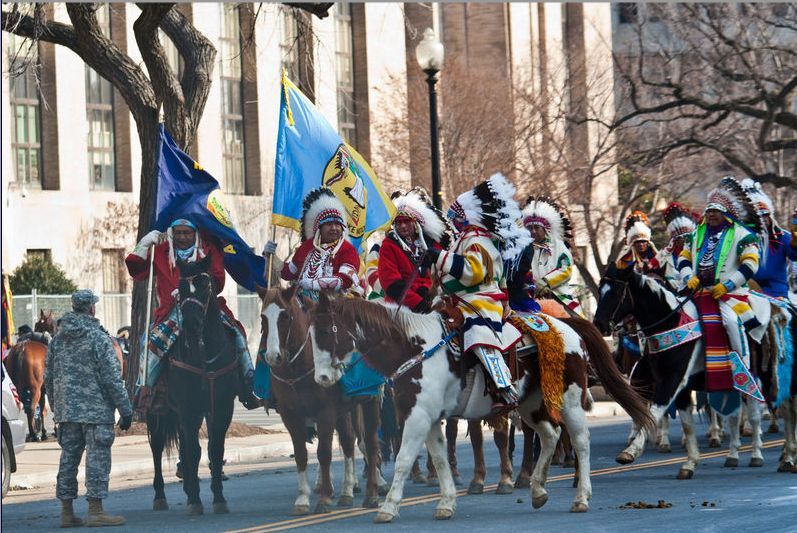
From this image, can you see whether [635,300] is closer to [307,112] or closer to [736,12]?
[307,112]

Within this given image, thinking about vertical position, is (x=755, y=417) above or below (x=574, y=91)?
below

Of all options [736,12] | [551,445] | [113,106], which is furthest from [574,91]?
[551,445]

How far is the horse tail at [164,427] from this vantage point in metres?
Answer: 13.2

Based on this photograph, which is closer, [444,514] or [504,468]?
[444,514]

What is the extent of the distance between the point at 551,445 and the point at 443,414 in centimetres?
111

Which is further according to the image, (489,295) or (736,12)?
(736,12)

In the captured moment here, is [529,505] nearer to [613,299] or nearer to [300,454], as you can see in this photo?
[300,454]

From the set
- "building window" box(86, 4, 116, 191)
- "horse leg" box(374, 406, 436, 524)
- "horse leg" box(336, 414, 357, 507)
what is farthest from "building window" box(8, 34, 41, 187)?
"horse leg" box(374, 406, 436, 524)

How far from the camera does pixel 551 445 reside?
12.6 m

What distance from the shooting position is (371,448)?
1323cm

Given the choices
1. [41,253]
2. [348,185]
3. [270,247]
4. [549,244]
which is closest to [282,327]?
[270,247]

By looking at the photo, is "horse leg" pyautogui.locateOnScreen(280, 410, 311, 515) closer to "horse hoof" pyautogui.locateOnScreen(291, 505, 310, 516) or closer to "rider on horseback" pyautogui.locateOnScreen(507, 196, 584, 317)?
"horse hoof" pyautogui.locateOnScreen(291, 505, 310, 516)

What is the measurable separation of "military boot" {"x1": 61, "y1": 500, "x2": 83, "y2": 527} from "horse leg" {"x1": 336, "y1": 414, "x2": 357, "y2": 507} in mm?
2352

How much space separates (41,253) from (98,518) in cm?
2919
